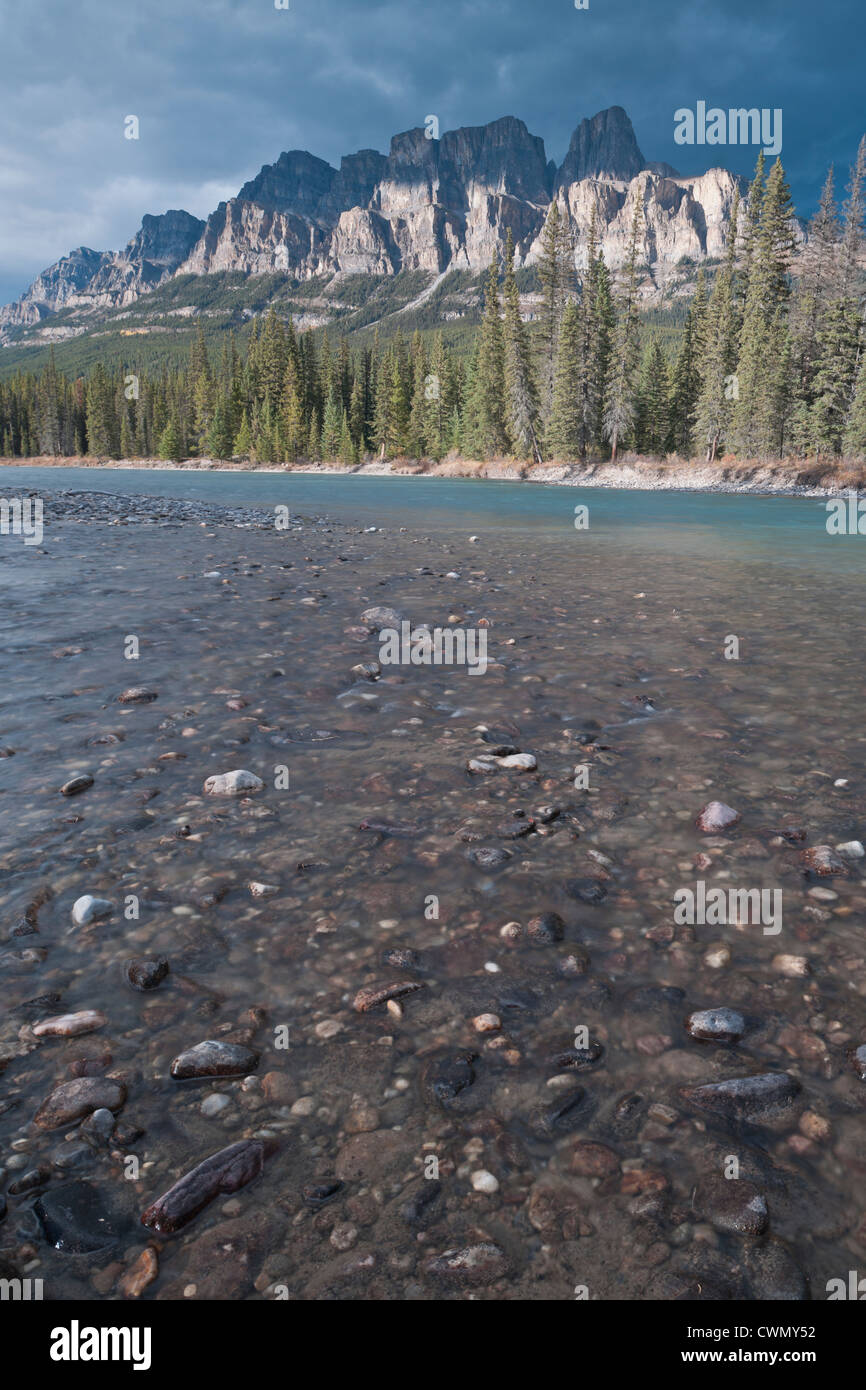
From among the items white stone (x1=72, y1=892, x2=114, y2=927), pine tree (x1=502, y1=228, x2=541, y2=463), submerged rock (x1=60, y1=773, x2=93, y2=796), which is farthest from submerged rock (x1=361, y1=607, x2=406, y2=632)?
pine tree (x1=502, y1=228, x2=541, y2=463)

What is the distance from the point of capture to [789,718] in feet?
20.4

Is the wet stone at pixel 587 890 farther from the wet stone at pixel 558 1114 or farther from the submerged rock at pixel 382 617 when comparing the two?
the submerged rock at pixel 382 617

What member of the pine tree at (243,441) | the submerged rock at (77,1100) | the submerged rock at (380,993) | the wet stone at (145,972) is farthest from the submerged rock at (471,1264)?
the pine tree at (243,441)

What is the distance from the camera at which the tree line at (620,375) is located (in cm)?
5697

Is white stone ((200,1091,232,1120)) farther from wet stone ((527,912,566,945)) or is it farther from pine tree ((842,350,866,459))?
pine tree ((842,350,866,459))

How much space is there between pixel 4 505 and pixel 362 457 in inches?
2875

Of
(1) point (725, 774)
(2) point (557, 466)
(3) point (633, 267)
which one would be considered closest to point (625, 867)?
(1) point (725, 774)

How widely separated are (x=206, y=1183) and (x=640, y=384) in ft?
264

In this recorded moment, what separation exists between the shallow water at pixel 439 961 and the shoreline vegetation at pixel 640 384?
52887mm

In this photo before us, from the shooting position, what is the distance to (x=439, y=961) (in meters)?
3.16

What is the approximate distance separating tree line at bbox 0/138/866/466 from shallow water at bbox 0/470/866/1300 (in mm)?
54042

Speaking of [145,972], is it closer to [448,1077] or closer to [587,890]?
[448,1077]

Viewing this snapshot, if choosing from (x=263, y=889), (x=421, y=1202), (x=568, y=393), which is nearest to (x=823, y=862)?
(x=421, y=1202)

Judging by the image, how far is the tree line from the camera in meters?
57.0
